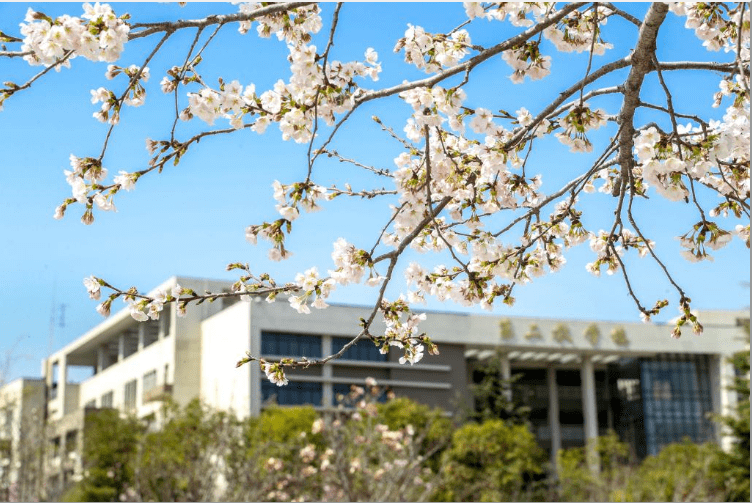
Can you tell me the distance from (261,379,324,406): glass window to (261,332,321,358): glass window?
3.05ft

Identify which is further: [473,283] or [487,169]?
[473,283]

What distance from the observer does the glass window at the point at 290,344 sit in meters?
25.2

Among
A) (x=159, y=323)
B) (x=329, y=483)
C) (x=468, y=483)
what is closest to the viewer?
(x=329, y=483)

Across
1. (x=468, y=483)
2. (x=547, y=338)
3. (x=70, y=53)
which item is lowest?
(x=468, y=483)

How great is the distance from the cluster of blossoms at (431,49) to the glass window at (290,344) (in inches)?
886

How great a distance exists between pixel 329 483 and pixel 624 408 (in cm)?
2316

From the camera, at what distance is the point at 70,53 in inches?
96.3

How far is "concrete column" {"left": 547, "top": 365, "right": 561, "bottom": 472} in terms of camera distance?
31000 mm

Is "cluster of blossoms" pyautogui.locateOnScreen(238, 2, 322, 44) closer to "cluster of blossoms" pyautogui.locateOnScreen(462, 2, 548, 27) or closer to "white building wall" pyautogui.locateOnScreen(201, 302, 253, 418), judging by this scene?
"cluster of blossoms" pyautogui.locateOnScreen(462, 2, 548, 27)

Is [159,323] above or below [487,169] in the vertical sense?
above

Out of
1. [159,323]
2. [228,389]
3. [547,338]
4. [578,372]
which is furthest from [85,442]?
[578,372]

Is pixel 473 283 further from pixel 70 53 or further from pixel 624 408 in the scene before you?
pixel 624 408

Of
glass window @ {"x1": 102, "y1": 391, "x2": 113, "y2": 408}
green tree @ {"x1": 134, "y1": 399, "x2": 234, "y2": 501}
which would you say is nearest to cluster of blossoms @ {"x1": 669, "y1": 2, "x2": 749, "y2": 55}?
green tree @ {"x1": 134, "y1": 399, "x2": 234, "y2": 501}

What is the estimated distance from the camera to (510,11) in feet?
9.57
